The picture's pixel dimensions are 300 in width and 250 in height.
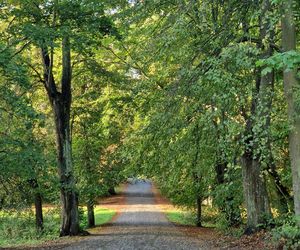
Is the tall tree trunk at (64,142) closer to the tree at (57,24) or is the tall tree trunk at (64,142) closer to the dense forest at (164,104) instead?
A: the dense forest at (164,104)

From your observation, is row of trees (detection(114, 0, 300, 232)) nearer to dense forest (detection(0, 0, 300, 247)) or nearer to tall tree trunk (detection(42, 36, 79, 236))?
dense forest (detection(0, 0, 300, 247))

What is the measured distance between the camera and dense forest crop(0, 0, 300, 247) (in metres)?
9.31

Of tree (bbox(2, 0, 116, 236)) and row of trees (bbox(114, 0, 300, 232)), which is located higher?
tree (bbox(2, 0, 116, 236))

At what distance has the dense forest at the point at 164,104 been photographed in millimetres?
9312

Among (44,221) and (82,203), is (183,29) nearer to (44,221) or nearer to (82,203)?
(82,203)

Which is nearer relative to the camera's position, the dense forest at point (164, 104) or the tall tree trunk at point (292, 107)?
the tall tree trunk at point (292, 107)

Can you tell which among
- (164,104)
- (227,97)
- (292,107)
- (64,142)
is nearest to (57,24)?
(164,104)

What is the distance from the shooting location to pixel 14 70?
11.9 m

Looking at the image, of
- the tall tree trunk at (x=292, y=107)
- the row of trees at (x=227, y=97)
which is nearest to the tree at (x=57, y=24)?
the row of trees at (x=227, y=97)

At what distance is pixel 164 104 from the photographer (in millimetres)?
11578

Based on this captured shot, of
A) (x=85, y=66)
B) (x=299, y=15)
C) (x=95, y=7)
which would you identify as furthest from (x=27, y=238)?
(x=299, y=15)

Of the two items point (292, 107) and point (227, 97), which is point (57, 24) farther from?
point (292, 107)

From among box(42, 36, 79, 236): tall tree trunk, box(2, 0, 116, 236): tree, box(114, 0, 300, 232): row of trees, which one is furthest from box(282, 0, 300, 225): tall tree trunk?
box(42, 36, 79, 236): tall tree trunk

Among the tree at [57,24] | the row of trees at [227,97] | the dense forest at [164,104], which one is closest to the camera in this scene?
the row of trees at [227,97]
